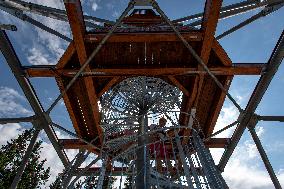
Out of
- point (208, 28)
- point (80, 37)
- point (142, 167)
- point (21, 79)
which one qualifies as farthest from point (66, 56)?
point (142, 167)

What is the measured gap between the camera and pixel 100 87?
472 inches

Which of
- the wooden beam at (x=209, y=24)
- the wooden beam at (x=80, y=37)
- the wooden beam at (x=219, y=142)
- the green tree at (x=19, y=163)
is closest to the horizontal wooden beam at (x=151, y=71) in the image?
the wooden beam at (x=80, y=37)

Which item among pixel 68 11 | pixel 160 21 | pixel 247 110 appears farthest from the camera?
pixel 160 21

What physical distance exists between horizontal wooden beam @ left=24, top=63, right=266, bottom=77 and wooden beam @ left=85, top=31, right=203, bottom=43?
3.90ft

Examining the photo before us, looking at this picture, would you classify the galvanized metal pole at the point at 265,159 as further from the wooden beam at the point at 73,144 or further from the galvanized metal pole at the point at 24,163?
the galvanized metal pole at the point at 24,163

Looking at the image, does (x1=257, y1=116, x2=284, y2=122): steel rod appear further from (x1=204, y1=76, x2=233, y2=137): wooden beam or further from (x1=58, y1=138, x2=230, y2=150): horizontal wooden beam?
(x1=58, y1=138, x2=230, y2=150): horizontal wooden beam

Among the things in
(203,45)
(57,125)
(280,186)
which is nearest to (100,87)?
(57,125)

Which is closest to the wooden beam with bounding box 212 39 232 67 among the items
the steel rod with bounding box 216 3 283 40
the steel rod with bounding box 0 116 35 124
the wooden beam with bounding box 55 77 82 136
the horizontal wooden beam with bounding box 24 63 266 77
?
the horizontal wooden beam with bounding box 24 63 266 77

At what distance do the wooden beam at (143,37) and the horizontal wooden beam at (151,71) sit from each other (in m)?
1.19

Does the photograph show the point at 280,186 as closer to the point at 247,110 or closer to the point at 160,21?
the point at 247,110

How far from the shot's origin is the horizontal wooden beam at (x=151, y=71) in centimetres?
1047

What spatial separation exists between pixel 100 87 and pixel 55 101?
209 centimetres

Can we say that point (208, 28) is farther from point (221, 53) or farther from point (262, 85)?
point (262, 85)

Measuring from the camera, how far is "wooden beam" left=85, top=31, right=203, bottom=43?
9823mm
